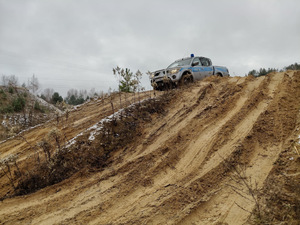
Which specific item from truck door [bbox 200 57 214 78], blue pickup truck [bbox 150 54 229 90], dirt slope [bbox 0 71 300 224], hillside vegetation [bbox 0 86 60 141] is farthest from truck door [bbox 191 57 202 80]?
hillside vegetation [bbox 0 86 60 141]

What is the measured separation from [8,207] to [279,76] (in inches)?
374

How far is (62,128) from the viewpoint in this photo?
679cm

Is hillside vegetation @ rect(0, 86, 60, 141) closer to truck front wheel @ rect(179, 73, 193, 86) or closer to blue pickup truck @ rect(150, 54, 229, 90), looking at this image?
blue pickup truck @ rect(150, 54, 229, 90)

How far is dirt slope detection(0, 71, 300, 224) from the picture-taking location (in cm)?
327

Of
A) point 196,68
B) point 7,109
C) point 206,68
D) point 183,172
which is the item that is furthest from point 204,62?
point 7,109

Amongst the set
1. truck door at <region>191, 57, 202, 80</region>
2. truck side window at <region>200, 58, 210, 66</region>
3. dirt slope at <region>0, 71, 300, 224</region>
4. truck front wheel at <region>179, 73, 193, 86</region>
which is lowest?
dirt slope at <region>0, 71, 300, 224</region>

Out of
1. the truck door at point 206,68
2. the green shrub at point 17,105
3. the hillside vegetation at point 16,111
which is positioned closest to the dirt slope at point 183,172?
the truck door at point 206,68

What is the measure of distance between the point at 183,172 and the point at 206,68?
25.8 feet

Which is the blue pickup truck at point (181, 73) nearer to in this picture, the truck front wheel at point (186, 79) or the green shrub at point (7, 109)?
the truck front wheel at point (186, 79)

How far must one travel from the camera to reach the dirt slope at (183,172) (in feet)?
10.7

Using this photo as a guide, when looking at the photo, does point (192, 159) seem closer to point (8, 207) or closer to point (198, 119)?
point (198, 119)

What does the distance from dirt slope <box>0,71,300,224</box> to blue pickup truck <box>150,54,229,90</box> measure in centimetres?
295

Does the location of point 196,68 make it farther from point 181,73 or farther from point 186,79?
point 181,73

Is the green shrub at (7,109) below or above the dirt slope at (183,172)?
above
